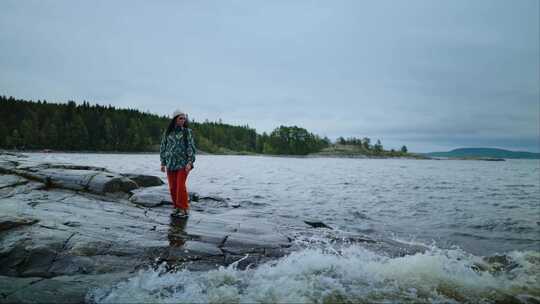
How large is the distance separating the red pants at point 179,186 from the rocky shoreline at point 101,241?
69cm

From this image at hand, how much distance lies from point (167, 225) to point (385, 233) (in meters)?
8.96

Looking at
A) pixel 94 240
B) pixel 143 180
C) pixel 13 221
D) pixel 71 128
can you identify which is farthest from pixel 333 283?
pixel 71 128

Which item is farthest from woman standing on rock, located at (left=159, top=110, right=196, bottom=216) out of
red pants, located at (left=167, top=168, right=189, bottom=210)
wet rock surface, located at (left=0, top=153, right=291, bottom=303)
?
wet rock surface, located at (left=0, top=153, right=291, bottom=303)

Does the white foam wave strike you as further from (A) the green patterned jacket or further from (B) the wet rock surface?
(A) the green patterned jacket

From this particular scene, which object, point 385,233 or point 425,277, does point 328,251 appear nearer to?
point 425,277

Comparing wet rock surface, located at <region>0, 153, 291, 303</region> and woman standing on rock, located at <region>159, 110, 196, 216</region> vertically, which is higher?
woman standing on rock, located at <region>159, 110, 196, 216</region>

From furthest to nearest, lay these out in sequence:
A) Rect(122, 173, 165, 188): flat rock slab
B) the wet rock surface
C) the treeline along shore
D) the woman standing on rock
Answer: the treeline along shore, Rect(122, 173, 165, 188): flat rock slab, the woman standing on rock, the wet rock surface

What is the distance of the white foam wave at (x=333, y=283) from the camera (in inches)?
219

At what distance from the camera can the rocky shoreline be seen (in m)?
5.86

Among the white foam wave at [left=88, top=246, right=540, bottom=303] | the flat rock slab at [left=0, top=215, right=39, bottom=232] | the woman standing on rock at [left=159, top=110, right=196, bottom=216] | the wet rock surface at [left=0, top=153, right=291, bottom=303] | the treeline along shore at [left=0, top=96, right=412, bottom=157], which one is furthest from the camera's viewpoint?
the treeline along shore at [left=0, top=96, right=412, bottom=157]

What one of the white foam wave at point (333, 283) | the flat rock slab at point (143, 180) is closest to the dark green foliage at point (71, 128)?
the flat rock slab at point (143, 180)

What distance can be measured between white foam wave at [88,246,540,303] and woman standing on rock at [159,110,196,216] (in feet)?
18.6

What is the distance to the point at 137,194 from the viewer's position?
1573cm

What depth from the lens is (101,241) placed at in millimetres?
7793
